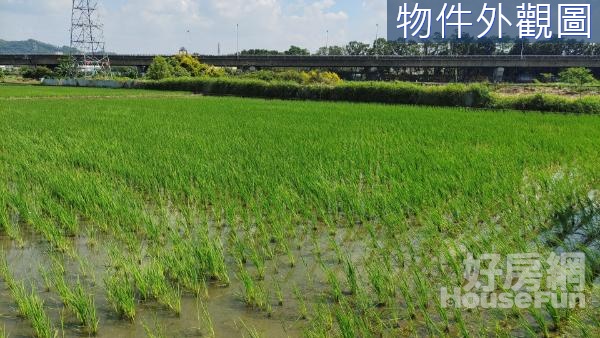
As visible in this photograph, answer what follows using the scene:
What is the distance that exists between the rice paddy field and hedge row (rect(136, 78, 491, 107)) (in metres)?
9.48

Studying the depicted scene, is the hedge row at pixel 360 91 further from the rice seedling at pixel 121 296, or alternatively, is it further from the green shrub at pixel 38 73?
the green shrub at pixel 38 73

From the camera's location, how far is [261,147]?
797cm

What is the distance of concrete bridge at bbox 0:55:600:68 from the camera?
39.7 metres

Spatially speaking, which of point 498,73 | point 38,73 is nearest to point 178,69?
point 38,73

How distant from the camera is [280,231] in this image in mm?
3975

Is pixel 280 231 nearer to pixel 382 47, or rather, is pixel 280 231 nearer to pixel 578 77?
pixel 578 77

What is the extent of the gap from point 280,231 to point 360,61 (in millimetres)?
45178

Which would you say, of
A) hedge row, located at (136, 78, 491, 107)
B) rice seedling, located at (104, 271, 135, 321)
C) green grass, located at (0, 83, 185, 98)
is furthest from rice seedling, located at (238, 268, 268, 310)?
green grass, located at (0, 83, 185, 98)

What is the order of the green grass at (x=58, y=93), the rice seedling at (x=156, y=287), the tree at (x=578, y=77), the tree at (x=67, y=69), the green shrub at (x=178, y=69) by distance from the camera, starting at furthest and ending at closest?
the tree at (x=67, y=69) < the green shrub at (x=178, y=69) < the tree at (x=578, y=77) < the green grass at (x=58, y=93) < the rice seedling at (x=156, y=287)

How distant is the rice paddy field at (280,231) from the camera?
8.74ft

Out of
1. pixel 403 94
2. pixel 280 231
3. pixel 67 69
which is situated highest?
pixel 67 69

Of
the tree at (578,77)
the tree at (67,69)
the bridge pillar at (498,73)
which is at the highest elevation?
the tree at (67,69)

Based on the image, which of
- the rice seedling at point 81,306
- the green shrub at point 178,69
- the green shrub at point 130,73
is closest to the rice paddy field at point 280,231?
the rice seedling at point 81,306

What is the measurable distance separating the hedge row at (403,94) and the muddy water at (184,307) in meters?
14.3
